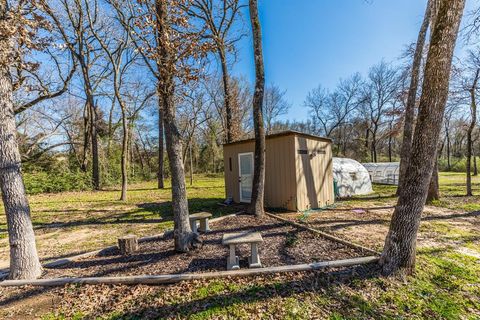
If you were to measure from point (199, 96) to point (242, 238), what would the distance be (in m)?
14.6

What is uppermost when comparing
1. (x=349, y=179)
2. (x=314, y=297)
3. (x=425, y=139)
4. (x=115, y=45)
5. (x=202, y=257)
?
(x=115, y=45)

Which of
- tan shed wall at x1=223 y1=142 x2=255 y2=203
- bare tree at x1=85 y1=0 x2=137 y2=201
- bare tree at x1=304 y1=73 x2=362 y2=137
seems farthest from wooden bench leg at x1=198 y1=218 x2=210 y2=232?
bare tree at x1=304 y1=73 x2=362 y2=137

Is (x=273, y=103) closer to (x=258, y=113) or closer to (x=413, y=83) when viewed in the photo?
(x=413, y=83)

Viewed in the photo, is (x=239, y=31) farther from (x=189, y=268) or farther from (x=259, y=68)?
(x=189, y=268)

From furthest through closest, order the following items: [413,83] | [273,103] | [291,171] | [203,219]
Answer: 1. [273,103]
2. [413,83]
3. [291,171]
4. [203,219]

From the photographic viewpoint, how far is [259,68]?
6.06m

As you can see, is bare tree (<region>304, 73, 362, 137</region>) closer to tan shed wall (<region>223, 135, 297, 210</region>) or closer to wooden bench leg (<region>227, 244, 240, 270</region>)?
tan shed wall (<region>223, 135, 297, 210</region>)

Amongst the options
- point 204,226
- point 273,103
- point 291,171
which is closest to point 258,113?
point 291,171

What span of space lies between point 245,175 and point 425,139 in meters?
6.22

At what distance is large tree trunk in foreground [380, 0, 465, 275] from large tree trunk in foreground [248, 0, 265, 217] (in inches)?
142

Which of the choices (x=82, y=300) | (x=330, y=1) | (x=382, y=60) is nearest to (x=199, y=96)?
(x=330, y=1)

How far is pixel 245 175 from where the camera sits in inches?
341

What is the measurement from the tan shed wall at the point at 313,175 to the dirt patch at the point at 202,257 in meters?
2.70

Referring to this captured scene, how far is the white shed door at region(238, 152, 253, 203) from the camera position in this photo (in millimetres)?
8461
